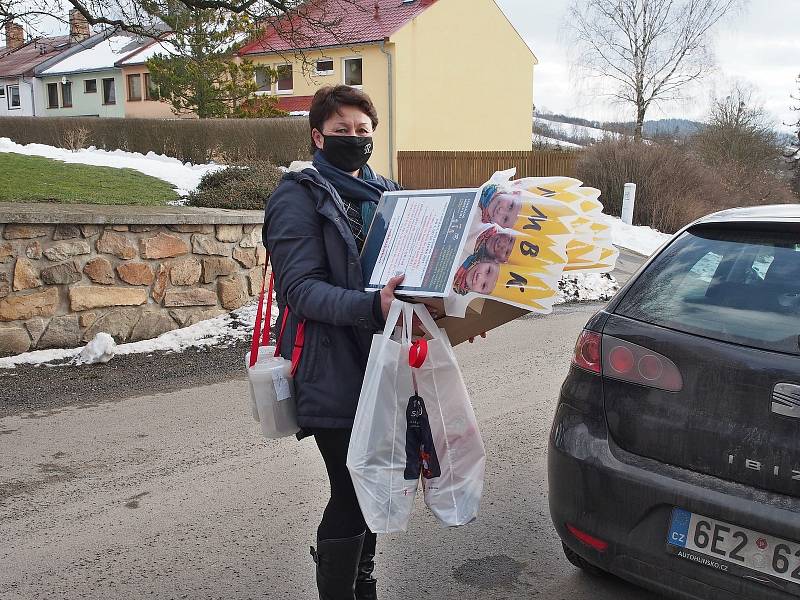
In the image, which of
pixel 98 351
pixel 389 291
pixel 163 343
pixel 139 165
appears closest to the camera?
pixel 389 291

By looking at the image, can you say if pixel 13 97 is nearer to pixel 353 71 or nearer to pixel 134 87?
pixel 134 87

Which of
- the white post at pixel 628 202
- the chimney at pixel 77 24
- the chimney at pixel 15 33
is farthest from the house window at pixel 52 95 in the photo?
the white post at pixel 628 202

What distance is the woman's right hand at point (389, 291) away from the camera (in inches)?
97.1

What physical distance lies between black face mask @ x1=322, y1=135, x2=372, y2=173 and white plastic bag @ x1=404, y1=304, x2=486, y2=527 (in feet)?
2.09

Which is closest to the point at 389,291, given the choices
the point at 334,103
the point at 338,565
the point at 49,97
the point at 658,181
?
the point at 334,103

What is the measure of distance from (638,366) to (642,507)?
472mm

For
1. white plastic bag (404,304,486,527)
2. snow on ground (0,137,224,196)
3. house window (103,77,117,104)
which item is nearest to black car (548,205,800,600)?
white plastic bag (404,304,486,527)

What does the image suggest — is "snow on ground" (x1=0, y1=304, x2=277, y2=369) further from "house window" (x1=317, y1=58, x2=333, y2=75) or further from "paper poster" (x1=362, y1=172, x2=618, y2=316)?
"house window" (x1=317, y1=58, x2=333, y2=75)

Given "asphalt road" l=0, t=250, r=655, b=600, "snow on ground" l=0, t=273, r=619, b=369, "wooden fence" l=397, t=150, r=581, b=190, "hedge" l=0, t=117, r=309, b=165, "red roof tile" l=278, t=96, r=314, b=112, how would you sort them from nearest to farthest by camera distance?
"asphalt road" l=0, t=250, r=655, b=600
"snow on ground" l=0, t=273, r=619, b=369
"hedge" l=0, t=117, r=309, b=165
"wooden fence" l=397, t=150, r=581, b=190
"red roof tile" l=278, t=96, r=314, b=112

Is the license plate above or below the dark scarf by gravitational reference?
below

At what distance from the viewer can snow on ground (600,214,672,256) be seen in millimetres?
16375

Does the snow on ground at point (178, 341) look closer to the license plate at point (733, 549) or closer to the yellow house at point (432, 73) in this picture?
the license plate at point (733, 549)

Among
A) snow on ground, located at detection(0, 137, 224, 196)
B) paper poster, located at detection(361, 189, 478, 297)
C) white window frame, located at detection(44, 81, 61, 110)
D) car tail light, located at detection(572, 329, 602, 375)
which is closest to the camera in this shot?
paper poster, located at detection(361, 189, 478, 297)

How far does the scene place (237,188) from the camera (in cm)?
1078
